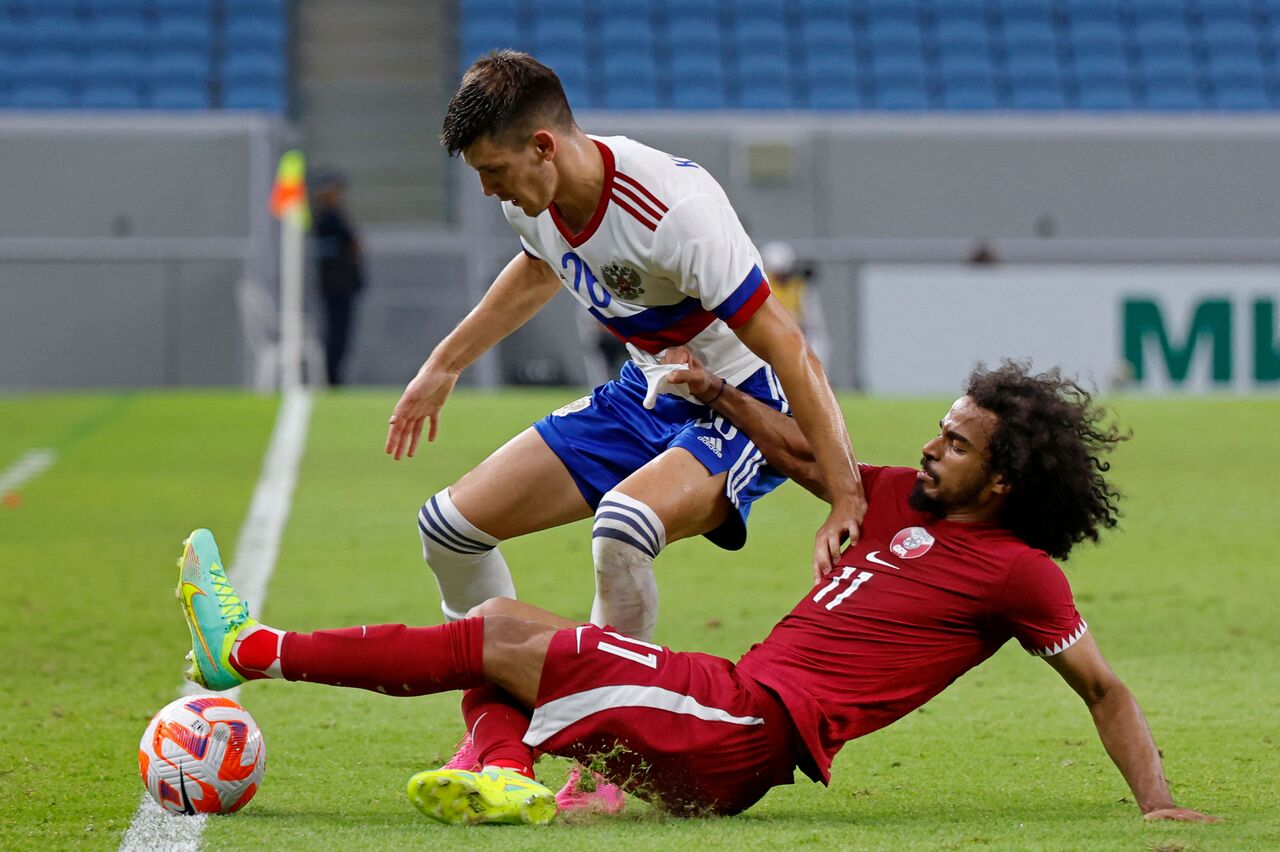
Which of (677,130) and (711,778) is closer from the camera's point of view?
(711,778)

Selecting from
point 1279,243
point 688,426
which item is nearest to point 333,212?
point 1279,243

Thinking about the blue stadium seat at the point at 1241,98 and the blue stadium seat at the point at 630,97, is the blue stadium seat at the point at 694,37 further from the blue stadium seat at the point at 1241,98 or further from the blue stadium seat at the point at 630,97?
the blue stadium seat at the point at 1241,98

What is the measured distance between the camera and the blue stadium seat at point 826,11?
24000 millimetres

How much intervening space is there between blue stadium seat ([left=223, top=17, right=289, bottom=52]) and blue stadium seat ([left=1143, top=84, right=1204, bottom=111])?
34.5ft

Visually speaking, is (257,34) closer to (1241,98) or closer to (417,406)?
(1241,98)

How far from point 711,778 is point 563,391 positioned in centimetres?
1327

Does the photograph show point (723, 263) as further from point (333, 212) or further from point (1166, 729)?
point (333, 212)

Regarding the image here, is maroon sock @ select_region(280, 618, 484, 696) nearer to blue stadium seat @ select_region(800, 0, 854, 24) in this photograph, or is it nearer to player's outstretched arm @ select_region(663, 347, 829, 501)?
player's outstretched arm @ select_region(663, 347, 829, 501)

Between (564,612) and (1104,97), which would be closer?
(564,612)

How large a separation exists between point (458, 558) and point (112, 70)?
18899mm

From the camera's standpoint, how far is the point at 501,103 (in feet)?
14.5

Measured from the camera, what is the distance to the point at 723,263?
4496 mm

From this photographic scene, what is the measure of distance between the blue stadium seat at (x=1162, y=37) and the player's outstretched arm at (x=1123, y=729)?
21.1 metres

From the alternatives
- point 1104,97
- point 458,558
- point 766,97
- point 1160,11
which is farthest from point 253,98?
point 458,558
